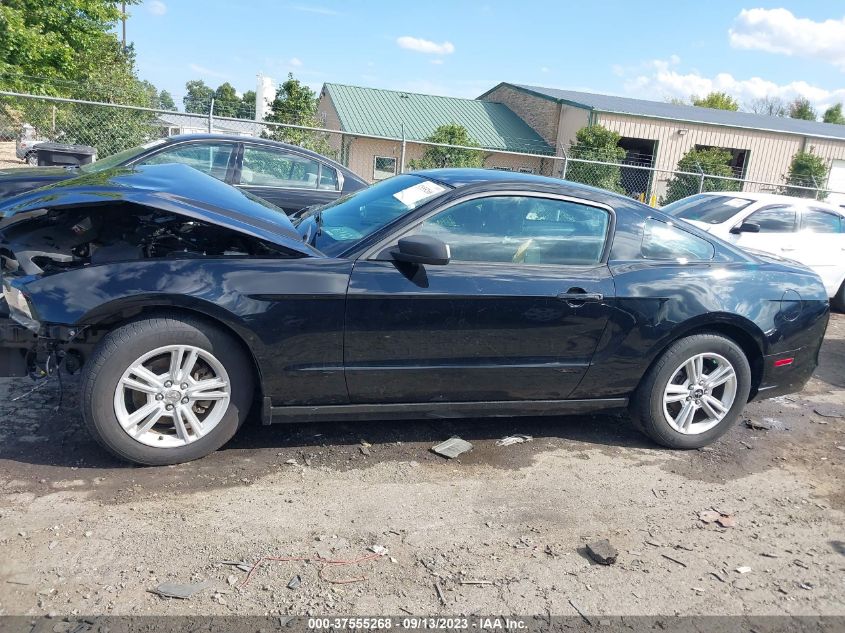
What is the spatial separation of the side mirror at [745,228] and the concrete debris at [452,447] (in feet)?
19.2

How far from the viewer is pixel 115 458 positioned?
344cm

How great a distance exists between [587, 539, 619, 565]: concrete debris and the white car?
611 centimetres

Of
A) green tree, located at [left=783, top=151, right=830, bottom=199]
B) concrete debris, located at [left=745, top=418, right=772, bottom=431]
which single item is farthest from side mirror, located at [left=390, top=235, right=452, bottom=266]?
green tree, located at [left=783, top=151, right=830, bottom=199]

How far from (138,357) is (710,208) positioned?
25.6ft

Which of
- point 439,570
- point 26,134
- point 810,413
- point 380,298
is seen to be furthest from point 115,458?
point 26,134

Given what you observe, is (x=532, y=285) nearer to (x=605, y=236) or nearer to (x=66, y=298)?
(x=605, y=236)

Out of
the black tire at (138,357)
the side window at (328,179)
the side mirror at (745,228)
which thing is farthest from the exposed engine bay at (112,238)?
the side mirror at (745,228)

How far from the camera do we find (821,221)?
876cm

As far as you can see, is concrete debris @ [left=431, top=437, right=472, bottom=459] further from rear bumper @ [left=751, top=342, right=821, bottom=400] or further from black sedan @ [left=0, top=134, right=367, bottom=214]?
black sedan @ [left=0, top=134, right=367, bottom=214]

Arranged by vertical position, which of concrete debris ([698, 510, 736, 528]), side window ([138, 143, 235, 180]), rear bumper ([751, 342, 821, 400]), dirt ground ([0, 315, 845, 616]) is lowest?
dirt ground ([0, 315, 845, 616])

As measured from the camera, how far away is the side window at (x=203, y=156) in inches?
269

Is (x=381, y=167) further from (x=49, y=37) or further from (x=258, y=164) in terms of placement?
(x=258, y=164)

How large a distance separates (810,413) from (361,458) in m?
3.70

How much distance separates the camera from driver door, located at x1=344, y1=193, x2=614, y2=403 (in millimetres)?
3533
